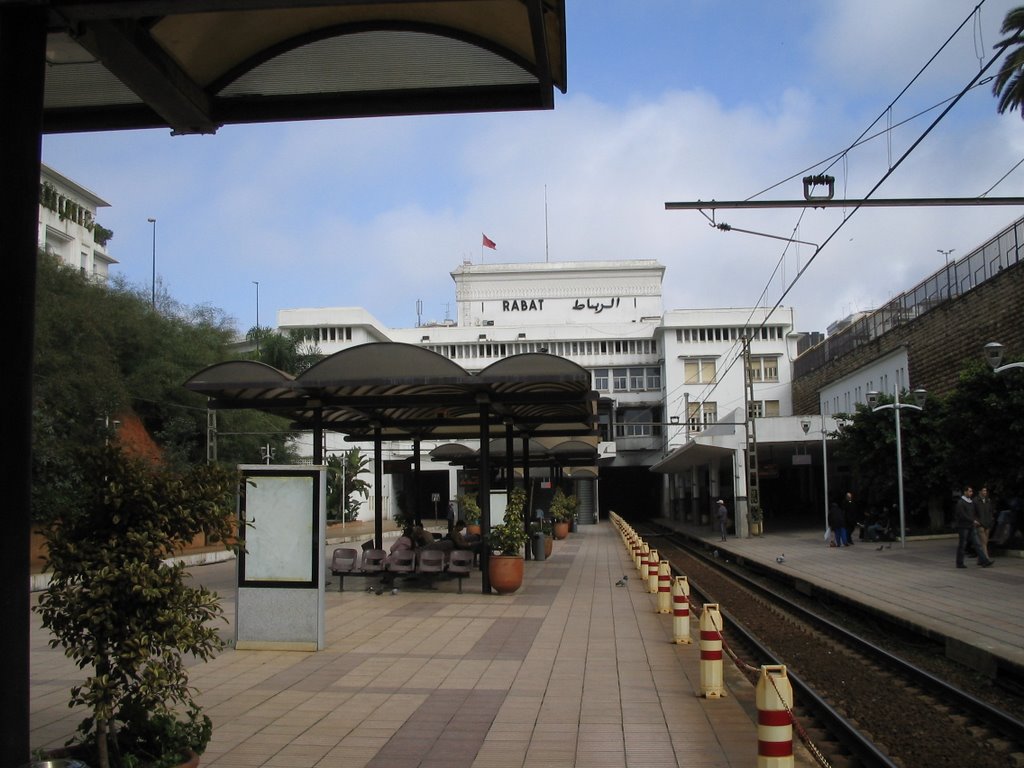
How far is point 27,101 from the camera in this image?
4.23 meters

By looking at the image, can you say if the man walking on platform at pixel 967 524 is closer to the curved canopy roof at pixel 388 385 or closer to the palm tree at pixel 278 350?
the curved canopy roof at pixel 388 385

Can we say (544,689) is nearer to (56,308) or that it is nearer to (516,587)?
(516,587)

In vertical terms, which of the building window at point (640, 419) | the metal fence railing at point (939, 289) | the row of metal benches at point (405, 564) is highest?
the metal fence railing at point (939, 289)

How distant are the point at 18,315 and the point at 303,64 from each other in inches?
89.0

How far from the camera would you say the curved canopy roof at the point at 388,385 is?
53.0 ft

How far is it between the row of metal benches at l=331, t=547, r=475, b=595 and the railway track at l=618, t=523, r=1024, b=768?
4.50m

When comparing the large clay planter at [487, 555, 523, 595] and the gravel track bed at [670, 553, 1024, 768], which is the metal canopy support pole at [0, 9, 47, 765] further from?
the large clay planter at [487, 555, 523, 595]

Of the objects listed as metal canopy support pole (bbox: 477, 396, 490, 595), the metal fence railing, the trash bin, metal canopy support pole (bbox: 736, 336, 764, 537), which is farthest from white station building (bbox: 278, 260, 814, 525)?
metal canopy support pole (bbox: 477, 396, 490, 595)

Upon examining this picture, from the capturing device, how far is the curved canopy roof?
1616cm

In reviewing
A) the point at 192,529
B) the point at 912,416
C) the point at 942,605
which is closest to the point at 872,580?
the point at 942,605

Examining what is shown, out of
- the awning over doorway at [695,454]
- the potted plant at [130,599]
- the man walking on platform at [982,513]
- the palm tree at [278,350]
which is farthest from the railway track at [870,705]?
the palm tree at [278,350]

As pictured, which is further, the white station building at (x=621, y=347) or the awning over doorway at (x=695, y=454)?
the white station building at (x=621, y=347)

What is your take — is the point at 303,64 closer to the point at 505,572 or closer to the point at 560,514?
the point at 505,572

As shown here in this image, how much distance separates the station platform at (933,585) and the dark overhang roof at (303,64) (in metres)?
9.15
